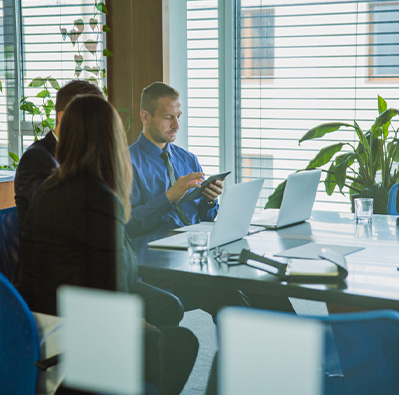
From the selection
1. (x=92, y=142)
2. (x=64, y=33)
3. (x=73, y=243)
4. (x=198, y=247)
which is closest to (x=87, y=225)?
(x=73, y=243)

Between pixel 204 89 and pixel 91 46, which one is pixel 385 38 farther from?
pixel 91 46

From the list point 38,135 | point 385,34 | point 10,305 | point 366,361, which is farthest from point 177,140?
point 366,361

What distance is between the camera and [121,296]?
758 mm

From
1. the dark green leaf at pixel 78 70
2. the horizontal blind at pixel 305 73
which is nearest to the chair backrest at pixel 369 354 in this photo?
the dark green leaf at pixel 78 70

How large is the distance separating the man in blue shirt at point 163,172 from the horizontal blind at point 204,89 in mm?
614

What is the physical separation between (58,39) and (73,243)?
1173 mm

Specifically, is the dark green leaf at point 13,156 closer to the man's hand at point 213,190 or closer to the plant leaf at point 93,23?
the plant leaf at point 93,23

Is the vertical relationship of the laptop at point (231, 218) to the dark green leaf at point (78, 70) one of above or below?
below

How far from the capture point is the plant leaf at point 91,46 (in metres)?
1.96

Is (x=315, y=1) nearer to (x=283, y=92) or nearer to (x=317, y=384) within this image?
(x=283, y=92)

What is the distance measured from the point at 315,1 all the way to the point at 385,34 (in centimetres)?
31

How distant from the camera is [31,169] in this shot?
124 cm

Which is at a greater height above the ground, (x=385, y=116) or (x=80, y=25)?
(x=80, y=25)

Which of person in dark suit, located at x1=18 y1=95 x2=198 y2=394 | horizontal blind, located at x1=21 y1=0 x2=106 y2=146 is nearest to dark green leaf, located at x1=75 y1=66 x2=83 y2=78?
A: horizontal blind, located at x1=21 y1=0 x2=106 y2=146
